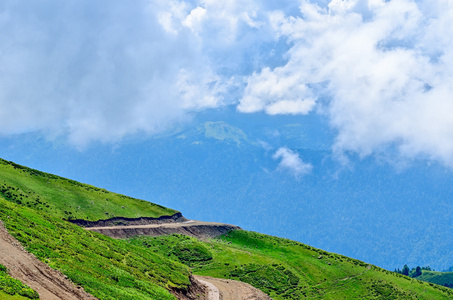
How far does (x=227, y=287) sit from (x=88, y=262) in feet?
136

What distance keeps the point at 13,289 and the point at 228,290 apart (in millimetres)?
54993

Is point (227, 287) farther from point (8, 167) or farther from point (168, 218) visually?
point (8, 167)

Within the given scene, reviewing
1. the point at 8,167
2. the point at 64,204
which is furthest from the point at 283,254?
the point at 8,167

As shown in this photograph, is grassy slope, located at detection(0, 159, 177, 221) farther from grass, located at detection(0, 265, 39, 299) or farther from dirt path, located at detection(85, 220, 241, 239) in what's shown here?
grass, located at detection(0, 265, 39, 299)

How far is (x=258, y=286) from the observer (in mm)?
98438

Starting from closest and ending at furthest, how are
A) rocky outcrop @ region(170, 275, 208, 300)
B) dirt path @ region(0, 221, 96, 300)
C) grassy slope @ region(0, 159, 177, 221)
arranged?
dirt path @ region(0, 221, 96, 300)
rocky outcrop @ region(170, 275, 208, 300)
grassy slope @ region(0, 159, 177, 221)

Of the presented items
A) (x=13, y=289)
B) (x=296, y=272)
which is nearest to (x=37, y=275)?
(x=13, y=289)

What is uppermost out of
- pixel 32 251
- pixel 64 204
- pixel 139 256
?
pixel 64 204

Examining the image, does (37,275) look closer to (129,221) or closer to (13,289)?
(13,289)

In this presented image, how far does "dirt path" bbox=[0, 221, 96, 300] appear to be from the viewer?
37.0 meters

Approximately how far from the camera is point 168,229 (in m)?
127

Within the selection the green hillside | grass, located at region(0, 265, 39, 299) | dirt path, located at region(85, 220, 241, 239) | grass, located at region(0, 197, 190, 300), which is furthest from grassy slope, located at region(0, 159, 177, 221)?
grass, located at region(0, 265, 39, 299)

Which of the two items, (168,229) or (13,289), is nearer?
(13,289)

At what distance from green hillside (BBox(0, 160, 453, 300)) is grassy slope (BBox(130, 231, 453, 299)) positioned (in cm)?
24
